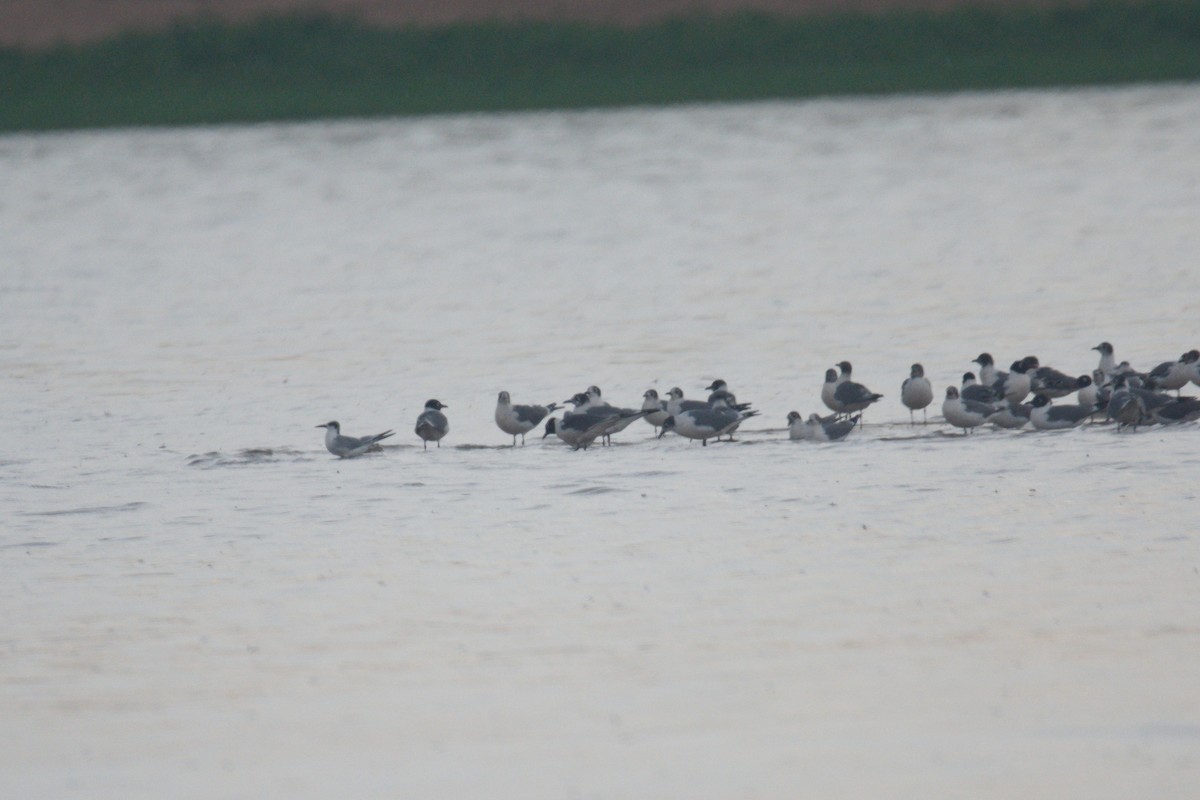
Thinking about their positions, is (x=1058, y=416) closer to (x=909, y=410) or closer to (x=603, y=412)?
(x=909, y=410)

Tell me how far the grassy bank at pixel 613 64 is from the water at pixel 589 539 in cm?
3511

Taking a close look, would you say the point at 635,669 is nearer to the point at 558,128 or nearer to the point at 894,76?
the point at 558,128

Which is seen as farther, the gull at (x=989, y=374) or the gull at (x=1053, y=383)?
the gull at (x=989, y=374)

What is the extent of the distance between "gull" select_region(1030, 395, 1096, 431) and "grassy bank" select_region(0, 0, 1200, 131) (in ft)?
172

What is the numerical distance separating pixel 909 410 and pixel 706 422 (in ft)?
8.77

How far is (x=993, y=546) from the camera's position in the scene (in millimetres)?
12586

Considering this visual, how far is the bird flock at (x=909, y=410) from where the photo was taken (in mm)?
16828

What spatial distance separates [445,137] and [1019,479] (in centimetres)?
5139

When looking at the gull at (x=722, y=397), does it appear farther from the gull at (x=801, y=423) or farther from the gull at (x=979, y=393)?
the gull at (x=979, y=393)

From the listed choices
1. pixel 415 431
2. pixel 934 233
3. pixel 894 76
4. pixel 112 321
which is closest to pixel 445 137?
pixel 894 76

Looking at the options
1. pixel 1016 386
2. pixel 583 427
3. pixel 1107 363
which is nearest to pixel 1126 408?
pixel 1016 386

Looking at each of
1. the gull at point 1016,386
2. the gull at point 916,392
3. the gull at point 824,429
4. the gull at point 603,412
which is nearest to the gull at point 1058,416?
the gull at point 1016,386

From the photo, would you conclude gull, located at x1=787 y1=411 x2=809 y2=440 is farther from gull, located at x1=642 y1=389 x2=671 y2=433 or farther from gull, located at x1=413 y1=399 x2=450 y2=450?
gull, located at x1=413 y1=399 x2=450 y2=450

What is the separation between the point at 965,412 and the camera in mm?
16812
